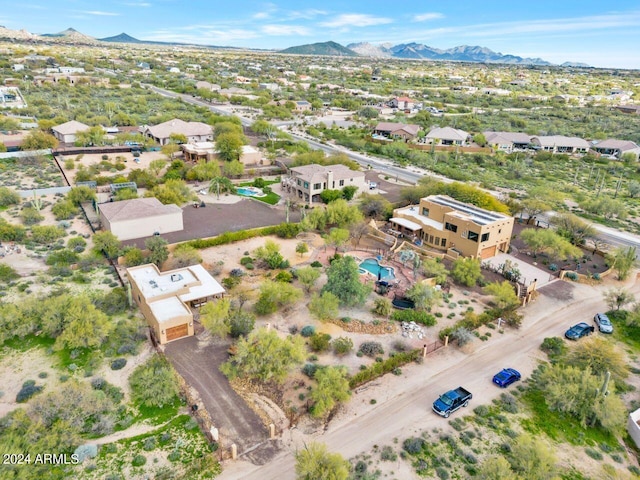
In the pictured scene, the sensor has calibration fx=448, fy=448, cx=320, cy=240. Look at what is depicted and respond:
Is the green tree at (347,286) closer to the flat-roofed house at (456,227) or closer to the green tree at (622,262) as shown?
the flat-roofed house at (456,227)

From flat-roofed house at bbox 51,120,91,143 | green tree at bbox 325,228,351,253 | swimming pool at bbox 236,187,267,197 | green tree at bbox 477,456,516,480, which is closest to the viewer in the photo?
green tree at bbox 477,456,516,480

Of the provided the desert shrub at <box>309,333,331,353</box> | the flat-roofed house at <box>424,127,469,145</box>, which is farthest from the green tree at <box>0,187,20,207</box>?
the flat-roofed house at <box>424,127,469,145</box>

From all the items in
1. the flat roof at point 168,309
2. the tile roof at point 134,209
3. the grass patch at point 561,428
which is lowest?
the grass patch at point 561,428

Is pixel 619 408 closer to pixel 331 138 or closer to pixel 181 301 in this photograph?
pixel 181 301

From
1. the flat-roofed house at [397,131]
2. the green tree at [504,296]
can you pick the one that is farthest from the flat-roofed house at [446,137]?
the green tree at [504,296]

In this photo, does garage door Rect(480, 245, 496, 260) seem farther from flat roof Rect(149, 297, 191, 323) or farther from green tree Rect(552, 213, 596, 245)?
flat roof Rect(149, 297, 191, 323)
